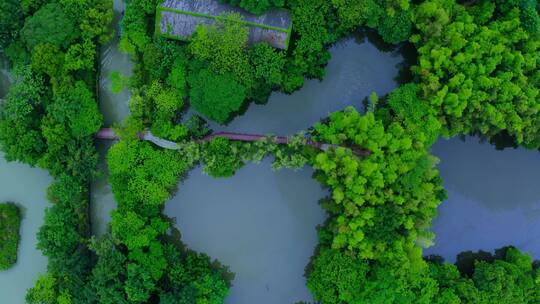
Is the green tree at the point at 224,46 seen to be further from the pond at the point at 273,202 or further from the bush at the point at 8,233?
the bush at the point at 8,233

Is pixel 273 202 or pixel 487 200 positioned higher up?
pixel 273 202

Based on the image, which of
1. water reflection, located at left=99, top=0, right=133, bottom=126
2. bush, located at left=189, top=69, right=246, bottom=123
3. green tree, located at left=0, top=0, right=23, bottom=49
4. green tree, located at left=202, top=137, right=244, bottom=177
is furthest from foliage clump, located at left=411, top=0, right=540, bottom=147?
green tree, located at left=0, top=0, right=23, bottom=49

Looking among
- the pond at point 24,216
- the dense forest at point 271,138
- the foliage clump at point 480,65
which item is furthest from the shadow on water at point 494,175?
the pond at point 24,216

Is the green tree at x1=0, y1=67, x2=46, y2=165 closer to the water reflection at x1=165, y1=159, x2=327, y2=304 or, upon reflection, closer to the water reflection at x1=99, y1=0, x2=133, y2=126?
the water reflection at x1=99, y1=0, x2=133, y2=126

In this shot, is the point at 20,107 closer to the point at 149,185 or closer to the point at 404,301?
the point at 149,185

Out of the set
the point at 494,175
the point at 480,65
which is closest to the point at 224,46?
the point at 480,65

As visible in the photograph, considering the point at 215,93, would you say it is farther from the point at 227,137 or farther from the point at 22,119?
the point at 22,119

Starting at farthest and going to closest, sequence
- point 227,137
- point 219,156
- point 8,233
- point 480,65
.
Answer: point 8,233 < point 227,137 < point 219,156 < point 480,65
